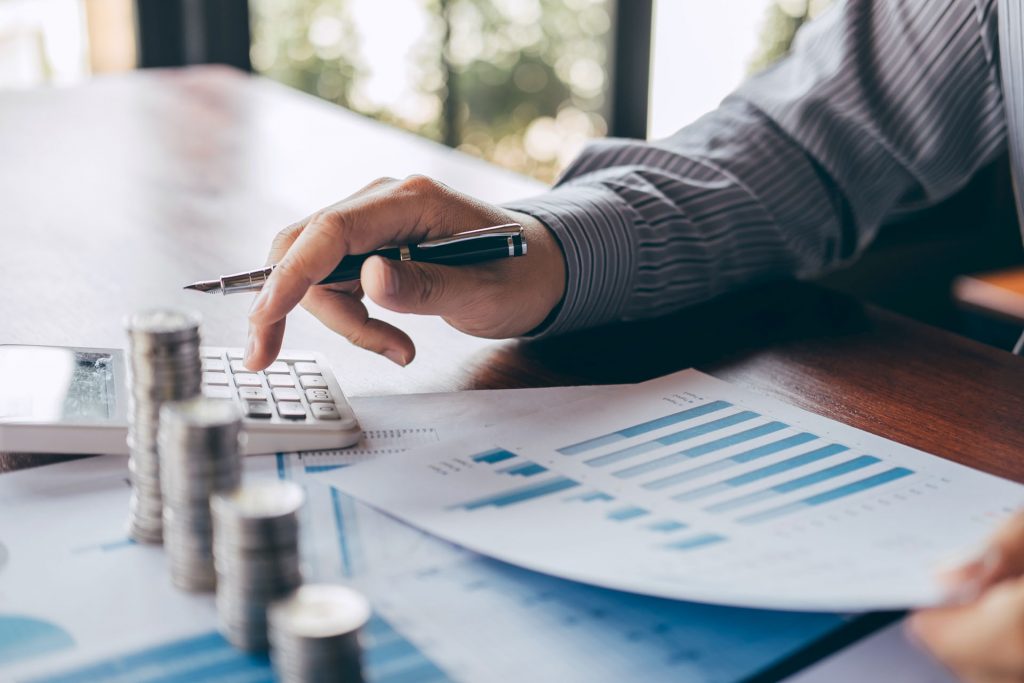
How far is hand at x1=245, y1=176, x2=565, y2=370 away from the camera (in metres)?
0.58

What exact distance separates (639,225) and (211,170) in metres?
0.60

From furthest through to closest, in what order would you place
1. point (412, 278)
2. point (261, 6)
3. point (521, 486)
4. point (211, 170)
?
1. point (261, 6)
2. point (211, 170)
3. point (412, 278)
4. point (521, 486)

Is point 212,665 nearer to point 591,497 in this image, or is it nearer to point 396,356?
point 591,497

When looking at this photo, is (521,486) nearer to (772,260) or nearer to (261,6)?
(772,260)

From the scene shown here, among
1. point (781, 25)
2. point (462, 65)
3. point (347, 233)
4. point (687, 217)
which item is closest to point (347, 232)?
point (347, 233)

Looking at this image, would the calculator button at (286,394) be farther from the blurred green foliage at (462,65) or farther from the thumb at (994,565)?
the blurred green foliage at (462,65)

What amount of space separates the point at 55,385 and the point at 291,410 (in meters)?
0.13

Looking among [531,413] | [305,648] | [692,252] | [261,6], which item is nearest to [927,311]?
[261,6]

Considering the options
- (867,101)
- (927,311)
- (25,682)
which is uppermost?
(867,101)

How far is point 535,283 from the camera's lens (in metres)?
0.69

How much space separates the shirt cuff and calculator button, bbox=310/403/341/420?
19 cm

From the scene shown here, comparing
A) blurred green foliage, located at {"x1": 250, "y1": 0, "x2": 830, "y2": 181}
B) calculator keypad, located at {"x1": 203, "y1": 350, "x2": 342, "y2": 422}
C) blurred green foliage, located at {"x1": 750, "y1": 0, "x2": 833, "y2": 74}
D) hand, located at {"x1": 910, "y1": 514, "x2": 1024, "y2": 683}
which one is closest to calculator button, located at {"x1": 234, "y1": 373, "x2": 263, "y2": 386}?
calculator keypad, located at {"x1": 203, "y1": 350, "x2": 342, "y2": 422}

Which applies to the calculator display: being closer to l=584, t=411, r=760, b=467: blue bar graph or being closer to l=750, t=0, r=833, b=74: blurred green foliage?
l=584, t=411, r=760, b=467: blue bar graph

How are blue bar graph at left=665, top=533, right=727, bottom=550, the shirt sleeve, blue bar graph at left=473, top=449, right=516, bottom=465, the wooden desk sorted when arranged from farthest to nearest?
the shirt sleeve, the wooden desk, blue bar graph at left=473, top=449, right=516, bottom=465, blue bar graph at left=665, top=533, right=727, bottom=550
